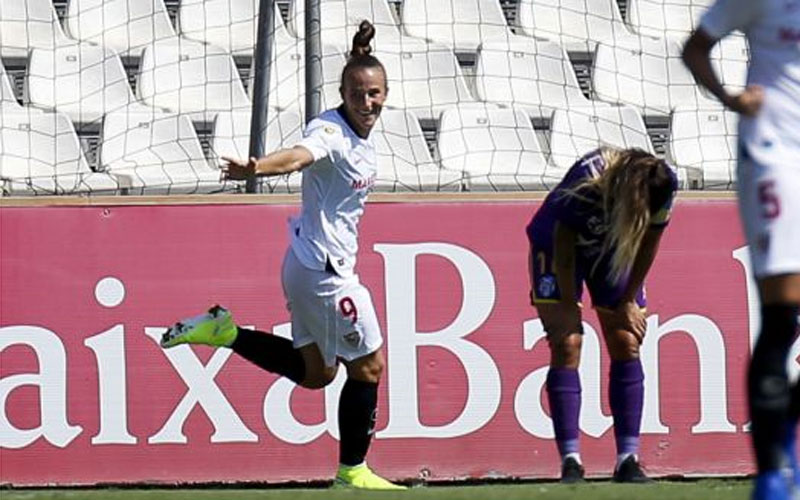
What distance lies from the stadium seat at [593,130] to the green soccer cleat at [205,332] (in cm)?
402

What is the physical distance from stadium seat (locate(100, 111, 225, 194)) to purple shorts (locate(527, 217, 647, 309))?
389cm

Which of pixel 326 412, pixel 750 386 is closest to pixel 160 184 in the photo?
pixel 326 412

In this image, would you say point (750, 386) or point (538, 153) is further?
point (538, 153)

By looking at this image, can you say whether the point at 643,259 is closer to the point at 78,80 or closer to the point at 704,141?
the point at 704,141

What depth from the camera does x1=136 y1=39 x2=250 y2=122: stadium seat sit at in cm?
1162

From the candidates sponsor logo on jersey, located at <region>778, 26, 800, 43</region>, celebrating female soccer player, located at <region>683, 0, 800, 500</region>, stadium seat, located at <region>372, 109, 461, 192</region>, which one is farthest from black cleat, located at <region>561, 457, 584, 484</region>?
stadium seat, located at <region>372, 109, 461, 192</region>

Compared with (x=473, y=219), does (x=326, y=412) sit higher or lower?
lower

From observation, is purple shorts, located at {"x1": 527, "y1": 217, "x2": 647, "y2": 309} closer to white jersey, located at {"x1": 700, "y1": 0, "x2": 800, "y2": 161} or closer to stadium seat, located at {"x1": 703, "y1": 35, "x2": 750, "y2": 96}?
white jersey, located at {"x1": 700, "y1": 0, "x2": 800, "y2": 161}

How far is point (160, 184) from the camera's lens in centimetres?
1037

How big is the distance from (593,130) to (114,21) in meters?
3.46

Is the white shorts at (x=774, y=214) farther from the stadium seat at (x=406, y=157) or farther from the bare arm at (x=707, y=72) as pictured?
A: the stadium seat at (x=406, y=157)

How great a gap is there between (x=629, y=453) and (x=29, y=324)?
10.2ft

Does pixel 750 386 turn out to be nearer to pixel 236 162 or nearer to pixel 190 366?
pixel 236 162

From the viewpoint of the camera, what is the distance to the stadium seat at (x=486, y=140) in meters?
11.1
